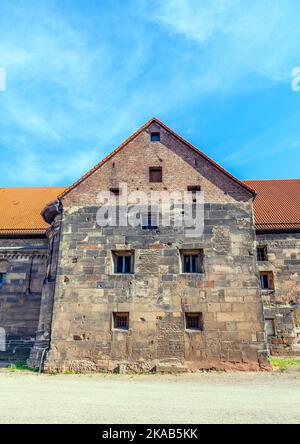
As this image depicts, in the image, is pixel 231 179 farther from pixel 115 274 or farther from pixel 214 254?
pixel 115 274

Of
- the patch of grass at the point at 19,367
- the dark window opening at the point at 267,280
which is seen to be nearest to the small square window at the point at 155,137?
the dark window opening at the point at 267,280

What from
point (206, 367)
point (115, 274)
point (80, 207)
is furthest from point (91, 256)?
point (206, 367)

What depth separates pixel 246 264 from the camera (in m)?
13.4

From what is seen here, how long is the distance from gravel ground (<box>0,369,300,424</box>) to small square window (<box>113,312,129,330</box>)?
1814 millimetres

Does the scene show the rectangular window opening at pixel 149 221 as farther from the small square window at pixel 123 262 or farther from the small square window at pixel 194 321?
the small square window at pixel 194 321

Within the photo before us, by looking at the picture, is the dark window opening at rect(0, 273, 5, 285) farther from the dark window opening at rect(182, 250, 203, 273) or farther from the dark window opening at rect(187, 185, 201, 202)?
the dark window opening at rect(187, 185, 201, 202)

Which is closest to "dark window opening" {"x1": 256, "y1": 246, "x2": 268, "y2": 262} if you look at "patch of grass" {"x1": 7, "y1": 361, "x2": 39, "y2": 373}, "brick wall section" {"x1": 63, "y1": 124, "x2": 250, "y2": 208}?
"brick wall section" {"x1": 63, "y1": 124, "x2": 250, "y2": 208}

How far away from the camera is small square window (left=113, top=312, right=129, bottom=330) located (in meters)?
13.0

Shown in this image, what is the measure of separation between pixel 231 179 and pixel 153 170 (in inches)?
130

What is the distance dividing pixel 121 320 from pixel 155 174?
242 inches

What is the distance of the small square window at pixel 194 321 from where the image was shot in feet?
42.0

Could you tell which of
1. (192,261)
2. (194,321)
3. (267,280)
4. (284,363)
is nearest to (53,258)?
(192,261)

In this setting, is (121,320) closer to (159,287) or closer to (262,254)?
(159,287)

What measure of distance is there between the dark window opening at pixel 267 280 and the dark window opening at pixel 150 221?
6400 mm
